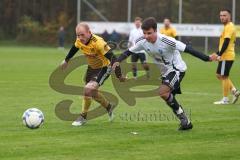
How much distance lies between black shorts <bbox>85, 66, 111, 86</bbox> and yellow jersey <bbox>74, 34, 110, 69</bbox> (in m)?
0.10

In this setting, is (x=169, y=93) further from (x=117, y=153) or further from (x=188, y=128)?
(x=117, y=153)

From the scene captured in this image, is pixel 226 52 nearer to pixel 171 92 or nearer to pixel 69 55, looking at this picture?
pixel 69 55

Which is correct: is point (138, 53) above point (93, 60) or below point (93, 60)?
below

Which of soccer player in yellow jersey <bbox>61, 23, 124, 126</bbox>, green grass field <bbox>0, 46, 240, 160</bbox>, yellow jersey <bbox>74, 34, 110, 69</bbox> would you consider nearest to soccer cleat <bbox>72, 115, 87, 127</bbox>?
soccer player in yellow jersey <bbox>61, 23, 124, 126</bbox>

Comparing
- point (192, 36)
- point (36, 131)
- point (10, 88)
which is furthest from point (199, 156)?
point (192, 36)

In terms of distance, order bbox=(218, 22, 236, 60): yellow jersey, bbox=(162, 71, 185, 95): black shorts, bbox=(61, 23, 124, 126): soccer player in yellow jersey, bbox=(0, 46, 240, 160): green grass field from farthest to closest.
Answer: bbox=(218, 22, 236, 60): yellow jersey, bbox=(61, 23, 124, 126): soccer player in yellow jersey, bbox=(162, 71, 185, 95): black shorts, bbox=(0, 46, 240, 160): green grass field

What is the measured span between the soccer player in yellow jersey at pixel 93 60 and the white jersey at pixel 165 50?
73 cm

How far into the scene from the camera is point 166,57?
1145 cm

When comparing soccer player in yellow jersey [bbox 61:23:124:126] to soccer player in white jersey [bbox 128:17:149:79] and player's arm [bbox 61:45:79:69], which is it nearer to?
player's arm [bbox 61:45:79:69]

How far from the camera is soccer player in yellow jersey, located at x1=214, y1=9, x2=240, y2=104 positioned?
16.1 meters

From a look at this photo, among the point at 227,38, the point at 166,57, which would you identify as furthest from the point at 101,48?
the point at 227,38

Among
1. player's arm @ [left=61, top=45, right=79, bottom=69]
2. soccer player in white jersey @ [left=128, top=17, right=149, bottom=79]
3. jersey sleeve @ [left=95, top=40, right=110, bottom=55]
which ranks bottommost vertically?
soccer player in white jersey @ [left=128, top=17, right=149, bottom=79]

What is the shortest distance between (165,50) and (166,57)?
0.52 feet

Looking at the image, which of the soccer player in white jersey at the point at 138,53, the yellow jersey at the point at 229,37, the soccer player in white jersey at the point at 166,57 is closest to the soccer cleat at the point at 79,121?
the soccer player in white jersey at the point at 166,57
